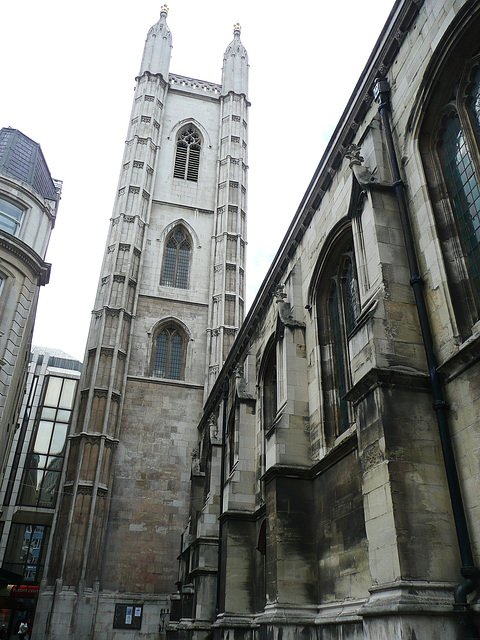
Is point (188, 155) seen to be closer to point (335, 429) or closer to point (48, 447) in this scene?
point (48, 447)

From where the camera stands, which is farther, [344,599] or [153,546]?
[153,546]

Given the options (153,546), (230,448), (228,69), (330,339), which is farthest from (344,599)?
(228,69)

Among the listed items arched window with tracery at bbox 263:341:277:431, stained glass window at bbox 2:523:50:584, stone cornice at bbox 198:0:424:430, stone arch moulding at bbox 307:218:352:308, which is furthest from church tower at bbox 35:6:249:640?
stone arch moulding at bbox 307:218:352:308

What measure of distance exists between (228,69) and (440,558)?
39897 millimetres

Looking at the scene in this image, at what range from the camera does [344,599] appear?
9062 mm

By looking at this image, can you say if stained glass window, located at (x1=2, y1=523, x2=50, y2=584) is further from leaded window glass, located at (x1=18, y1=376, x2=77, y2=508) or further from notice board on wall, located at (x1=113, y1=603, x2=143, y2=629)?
notice board on wall, located at (x1=113, y1=603, x2=143, y2=629)

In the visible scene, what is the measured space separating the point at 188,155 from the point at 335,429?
2831 centimetres

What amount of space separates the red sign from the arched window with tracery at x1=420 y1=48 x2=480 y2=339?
3091cm

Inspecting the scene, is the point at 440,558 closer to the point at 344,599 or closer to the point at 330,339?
the point at 344,599

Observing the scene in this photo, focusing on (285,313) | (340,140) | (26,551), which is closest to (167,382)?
(26,551)

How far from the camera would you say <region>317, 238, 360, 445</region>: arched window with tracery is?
10.9 m

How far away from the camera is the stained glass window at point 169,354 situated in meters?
28.2

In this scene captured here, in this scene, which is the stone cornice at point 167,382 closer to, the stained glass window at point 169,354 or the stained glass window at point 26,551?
the stained glass window at point 169,354

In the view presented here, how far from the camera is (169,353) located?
28734 millimetres
